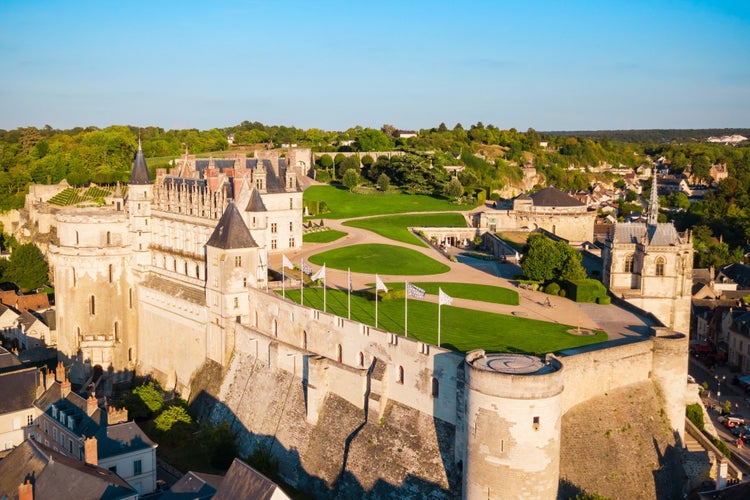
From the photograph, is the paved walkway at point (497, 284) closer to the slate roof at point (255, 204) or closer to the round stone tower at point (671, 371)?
the round stone tower at point (671, 371)

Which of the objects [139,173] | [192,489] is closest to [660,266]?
[192,489]

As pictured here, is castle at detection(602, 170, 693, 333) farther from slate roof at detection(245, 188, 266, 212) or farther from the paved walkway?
slate roof at detection(245, 188, 266, 212)

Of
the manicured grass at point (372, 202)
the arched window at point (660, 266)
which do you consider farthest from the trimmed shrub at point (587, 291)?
the manicured grass at point (372, 202)

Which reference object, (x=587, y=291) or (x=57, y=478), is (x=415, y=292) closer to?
(x=587, y=291)

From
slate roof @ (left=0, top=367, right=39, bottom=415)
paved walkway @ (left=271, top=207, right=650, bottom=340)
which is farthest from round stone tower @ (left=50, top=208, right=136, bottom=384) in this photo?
paved walkway @ (left=271, top=207, right=650, bottom=340)

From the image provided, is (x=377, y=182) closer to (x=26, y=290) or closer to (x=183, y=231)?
(x=26, y=290)

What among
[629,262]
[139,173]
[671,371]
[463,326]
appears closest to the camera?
[671,371]

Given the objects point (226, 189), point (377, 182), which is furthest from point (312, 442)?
point (377, 182)
